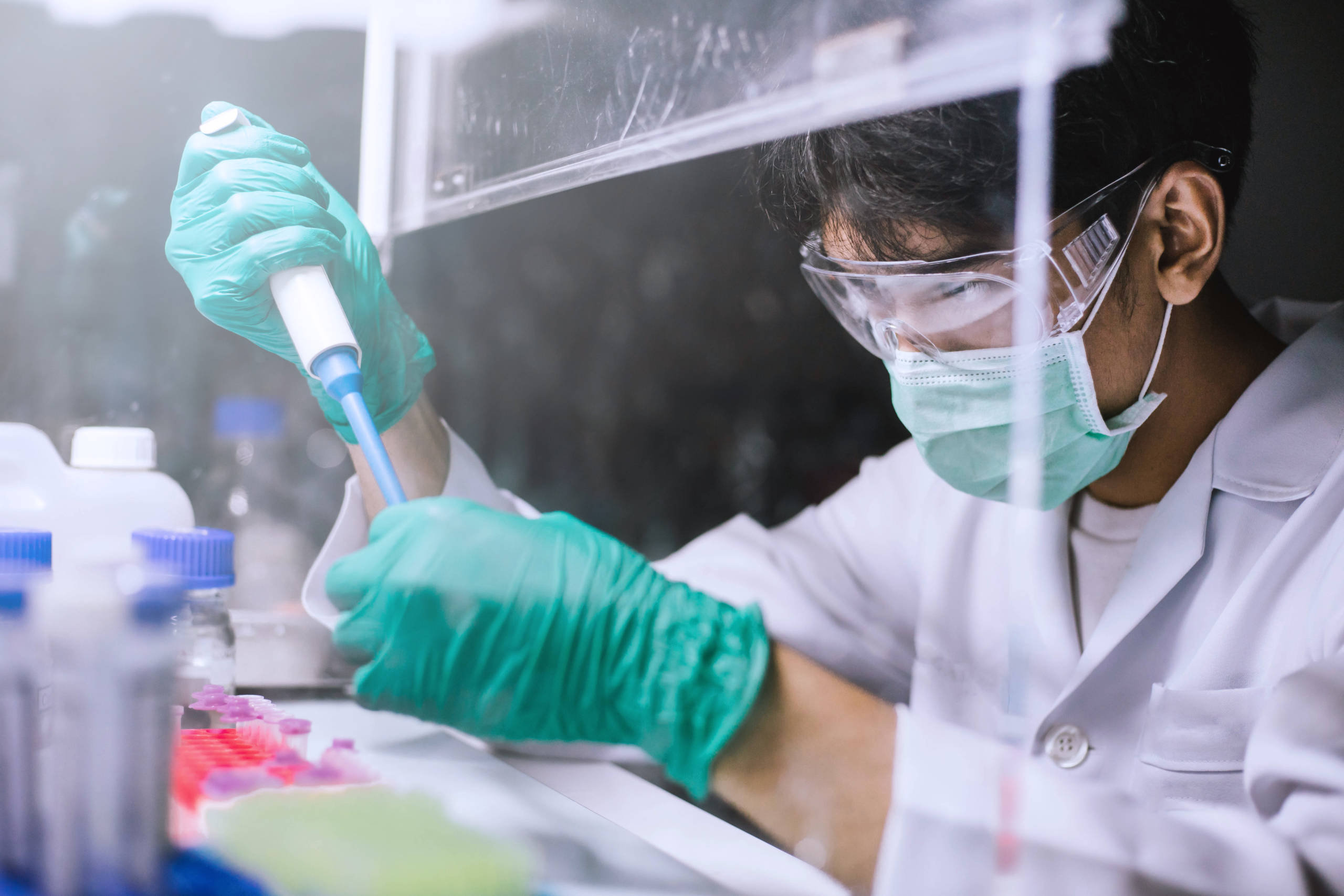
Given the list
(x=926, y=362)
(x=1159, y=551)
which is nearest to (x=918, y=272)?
(x=926, y=362)

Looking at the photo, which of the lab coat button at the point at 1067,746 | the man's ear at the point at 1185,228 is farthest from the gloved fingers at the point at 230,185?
the lab coat button at the point at 1067,746

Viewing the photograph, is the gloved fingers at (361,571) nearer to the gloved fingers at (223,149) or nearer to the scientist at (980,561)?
the scientist at (980,561)

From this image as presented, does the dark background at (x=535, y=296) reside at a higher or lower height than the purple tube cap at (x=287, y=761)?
higher

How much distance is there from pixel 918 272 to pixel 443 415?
0.53m

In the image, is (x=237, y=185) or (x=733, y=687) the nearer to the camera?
(x=733, y=687)

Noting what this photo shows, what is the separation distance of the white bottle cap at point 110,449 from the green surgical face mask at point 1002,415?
0.76 m

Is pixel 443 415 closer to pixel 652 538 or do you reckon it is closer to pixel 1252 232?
pixel 652 538

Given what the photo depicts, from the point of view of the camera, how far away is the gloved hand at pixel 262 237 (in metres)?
0.79

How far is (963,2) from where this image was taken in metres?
0.74

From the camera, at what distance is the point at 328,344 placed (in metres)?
0.76

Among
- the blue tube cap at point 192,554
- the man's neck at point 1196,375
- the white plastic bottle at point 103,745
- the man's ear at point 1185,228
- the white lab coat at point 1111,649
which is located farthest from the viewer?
the man's neck at point 1196,375

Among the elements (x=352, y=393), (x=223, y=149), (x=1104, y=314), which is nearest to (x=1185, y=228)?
(x=1104, y=314)

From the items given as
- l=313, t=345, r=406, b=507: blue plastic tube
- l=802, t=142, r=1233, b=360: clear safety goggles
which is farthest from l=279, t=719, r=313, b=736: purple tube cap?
l=802, t=142, r=1233, b=360: clear safety goggles

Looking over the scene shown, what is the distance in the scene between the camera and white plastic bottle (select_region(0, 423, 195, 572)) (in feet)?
2.67
